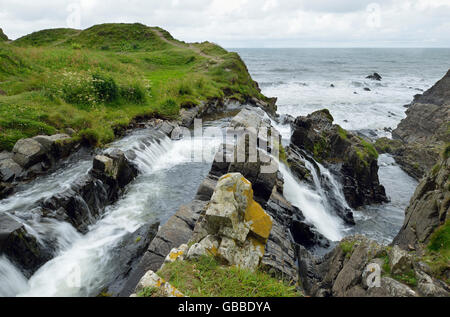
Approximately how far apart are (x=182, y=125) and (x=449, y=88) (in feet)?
148

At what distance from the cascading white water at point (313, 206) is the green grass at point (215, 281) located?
31.9 feet

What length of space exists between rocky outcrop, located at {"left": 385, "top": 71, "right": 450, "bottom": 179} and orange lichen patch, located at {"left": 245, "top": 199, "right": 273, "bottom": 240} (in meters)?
23.9

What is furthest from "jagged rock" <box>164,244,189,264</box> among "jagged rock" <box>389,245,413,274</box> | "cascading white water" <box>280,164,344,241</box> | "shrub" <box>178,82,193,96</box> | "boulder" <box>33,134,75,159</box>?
"shrub" <box>178,82,193,96</box>

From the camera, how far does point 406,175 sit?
87.0ft

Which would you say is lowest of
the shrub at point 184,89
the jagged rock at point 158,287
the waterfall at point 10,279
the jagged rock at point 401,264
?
the waterfall at point 10,279

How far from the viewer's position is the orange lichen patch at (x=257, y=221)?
7.73 meters

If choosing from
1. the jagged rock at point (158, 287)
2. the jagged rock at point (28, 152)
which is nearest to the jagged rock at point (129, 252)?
the jagged rock at point (158, 287)

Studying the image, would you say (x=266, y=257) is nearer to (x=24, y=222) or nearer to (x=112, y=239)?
(x=112, y=239)

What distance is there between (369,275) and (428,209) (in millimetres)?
6111

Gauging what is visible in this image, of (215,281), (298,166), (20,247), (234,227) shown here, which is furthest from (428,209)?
(20,247)

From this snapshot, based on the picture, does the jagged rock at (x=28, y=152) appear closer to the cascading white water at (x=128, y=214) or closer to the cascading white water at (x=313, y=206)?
the cascading white water at (x=128, y=214)

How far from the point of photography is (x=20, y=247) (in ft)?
28.6

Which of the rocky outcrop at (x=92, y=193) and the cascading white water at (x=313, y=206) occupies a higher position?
the rocky outcrop at (x=92, y=193)
